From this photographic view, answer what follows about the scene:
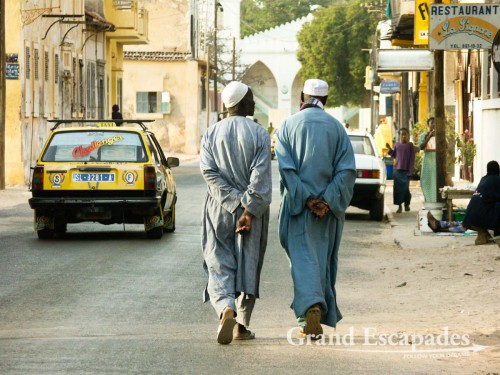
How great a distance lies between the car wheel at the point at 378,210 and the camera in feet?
79.4

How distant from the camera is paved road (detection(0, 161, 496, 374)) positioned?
8375 millimetres

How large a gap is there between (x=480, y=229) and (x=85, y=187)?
5.33 meters

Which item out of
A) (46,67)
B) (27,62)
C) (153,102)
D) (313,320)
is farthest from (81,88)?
(313,320)

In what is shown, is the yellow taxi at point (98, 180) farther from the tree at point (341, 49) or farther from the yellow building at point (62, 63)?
the tree at point (341, 49)

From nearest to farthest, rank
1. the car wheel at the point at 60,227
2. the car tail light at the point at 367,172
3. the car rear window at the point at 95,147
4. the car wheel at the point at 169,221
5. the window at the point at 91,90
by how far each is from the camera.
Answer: the car rear window at the point at 95,147 < the car wheel at the point at 60,227 < the car wheel at the point at 169,221 < the car tail light at the point at 367,172 < the window at the point at 91,90

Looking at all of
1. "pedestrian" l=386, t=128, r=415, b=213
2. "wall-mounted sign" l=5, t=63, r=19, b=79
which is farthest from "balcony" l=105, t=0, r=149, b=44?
"pedestrian" l=386, t=128, r=415, b=213

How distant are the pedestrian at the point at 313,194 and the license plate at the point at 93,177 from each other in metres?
8.68

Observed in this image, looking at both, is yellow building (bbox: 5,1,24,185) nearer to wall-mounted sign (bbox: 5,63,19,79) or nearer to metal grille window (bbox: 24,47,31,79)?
metal grille window (bbox: 24,47,31,79)

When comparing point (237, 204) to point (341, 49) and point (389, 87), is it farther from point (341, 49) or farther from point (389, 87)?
point (341, 49)

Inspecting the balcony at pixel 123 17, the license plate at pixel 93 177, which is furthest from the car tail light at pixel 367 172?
the balcony at pixel 123 17

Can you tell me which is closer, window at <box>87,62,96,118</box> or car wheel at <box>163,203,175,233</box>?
car wheel at <box>163,203,175,233</box>

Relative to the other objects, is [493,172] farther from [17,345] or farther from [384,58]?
[384,58]

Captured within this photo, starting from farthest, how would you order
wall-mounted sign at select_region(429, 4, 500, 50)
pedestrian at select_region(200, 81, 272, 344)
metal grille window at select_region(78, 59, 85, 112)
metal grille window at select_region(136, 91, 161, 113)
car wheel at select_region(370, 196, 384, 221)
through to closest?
metal grille window at select_region(136, 91, 161, 113) → metal grille window at select_region(78, 59, 85, 112) → car wheel at select_region(370, 196, 384, 221) → wall-mounted sign at select_region(429, 4, 500, 50) → pedestrian at select_region(200, 81, 272, 344)

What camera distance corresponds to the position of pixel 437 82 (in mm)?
21250
